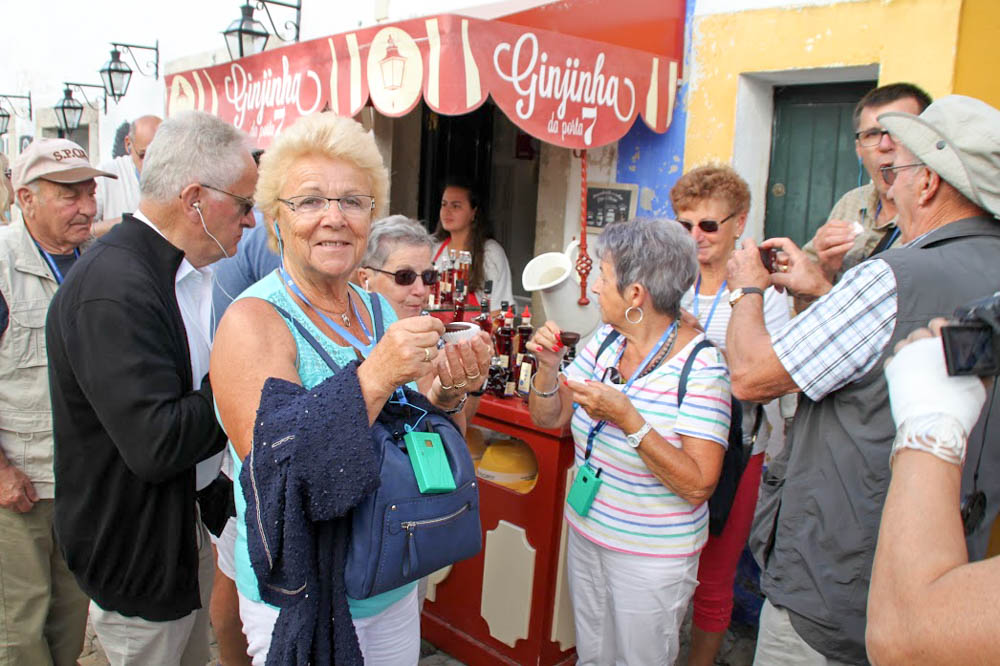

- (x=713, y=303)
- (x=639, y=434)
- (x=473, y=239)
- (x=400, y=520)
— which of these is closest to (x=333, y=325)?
(x=400, y=520)

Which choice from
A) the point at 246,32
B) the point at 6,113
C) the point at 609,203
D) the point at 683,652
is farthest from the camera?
the point at 6,113

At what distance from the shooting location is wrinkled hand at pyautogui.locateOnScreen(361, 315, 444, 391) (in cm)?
141

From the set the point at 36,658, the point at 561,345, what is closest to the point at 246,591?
the point at 561,345

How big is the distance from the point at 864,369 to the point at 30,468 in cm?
273

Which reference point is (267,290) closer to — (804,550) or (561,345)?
(561,345)

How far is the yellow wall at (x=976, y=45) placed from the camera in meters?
3.13

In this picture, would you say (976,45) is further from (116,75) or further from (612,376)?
(116,75)

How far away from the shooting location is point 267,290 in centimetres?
171

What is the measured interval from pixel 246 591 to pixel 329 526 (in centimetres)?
41

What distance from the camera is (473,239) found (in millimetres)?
4789

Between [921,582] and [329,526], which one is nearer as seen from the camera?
[921,582]

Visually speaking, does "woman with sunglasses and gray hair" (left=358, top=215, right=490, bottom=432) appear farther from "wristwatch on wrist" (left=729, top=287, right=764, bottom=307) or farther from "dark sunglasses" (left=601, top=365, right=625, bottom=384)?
"wristwatch on wrist" (left=729, top=287, right=764, bottom=307)

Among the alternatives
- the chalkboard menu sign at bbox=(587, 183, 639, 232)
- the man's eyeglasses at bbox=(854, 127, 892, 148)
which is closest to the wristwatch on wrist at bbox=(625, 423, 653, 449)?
the man's eyeglasses at bbox=(854, 127, 892, 148)

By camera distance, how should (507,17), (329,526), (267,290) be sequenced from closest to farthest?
1. (329,526)
2. (267,290)
3. (507,17)
